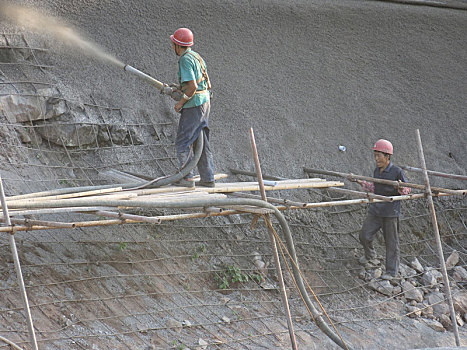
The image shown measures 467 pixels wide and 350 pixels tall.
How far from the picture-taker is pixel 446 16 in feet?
35.4

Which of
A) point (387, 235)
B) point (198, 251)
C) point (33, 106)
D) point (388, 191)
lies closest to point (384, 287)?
point (387, 235)

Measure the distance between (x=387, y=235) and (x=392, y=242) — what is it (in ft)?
0.32

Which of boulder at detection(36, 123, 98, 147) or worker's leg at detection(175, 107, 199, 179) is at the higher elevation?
boulder at detection(36, 123, 98, 147)

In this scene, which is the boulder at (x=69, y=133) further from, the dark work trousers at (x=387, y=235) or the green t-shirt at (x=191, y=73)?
the dark work trousers at (x=387, y=235)

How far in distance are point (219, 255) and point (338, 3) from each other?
14.8 feet

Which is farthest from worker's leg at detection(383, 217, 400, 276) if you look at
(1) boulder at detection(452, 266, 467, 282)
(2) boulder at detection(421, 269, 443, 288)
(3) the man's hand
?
(3) the man's hand

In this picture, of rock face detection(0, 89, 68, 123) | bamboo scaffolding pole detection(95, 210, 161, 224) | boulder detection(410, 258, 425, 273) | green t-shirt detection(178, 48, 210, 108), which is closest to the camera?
bamboo scaffolding pole detection(95, 210, 161, 224)

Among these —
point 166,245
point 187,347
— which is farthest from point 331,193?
point 187,347

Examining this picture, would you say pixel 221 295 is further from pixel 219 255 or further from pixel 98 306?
pixel 98 306

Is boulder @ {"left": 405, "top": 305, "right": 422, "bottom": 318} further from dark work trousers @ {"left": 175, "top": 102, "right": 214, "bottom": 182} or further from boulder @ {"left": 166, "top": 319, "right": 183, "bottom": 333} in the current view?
dark work trousers @ {"left": 175, "top": 102, "right": 214, "bottom": 182}

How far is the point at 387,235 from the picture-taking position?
773 cm

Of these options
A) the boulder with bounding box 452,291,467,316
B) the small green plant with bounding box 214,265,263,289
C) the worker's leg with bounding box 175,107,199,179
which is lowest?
the boulder with bounding box 452,291,467,316

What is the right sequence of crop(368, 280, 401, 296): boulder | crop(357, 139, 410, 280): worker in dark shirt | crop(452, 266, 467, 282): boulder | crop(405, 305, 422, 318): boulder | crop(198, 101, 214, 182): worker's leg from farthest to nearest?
crop(452, 266, 467, 282): boulder, crop(368, 280, 401, 296): boulder, crop(405, 305, 422, 318): boulder, crop(357, 139, 410, 280): worker in dark shirt, crop(198, 101, 214, 182): worker's leg

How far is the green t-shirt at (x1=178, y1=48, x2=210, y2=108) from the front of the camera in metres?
5.82
